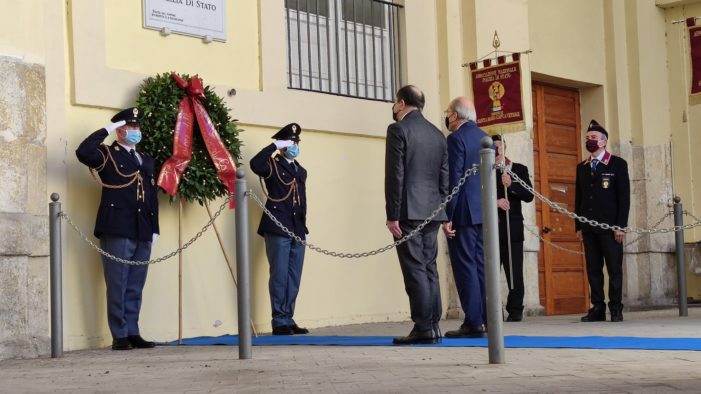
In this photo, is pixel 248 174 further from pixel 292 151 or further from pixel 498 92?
pixel 498 92

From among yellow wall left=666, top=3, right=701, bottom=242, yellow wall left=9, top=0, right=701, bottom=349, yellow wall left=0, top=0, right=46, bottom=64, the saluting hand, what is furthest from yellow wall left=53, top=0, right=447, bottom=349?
yellow wall left=666, top=3, right=701, bottom=242

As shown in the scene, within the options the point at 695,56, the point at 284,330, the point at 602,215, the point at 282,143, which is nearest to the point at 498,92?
the point at 602,215

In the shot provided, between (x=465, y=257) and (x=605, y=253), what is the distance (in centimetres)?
305

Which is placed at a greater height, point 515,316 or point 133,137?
point 133,137

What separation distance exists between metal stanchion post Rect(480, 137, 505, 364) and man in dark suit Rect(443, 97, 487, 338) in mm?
2088

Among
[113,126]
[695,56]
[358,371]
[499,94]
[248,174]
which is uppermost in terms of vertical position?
[695,56]

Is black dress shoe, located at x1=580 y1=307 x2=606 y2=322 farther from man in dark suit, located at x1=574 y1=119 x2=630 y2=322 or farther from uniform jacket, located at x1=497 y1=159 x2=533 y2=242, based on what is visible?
uniform jacket, located at x1=497 y1=159 x2=533 y2=242

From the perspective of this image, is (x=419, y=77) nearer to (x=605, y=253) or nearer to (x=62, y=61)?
(x=605, y=253)

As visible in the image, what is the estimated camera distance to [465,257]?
9.45 m

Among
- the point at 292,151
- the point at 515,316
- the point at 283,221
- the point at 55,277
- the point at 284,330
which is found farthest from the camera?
the point at 515,316

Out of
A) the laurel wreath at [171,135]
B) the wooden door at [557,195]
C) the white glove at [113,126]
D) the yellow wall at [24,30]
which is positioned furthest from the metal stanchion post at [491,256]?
the wooden door at [557,195]

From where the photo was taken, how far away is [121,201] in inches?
394

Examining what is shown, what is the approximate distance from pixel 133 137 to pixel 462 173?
278cm

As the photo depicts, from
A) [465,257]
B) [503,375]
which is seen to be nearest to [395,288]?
[465,257]
